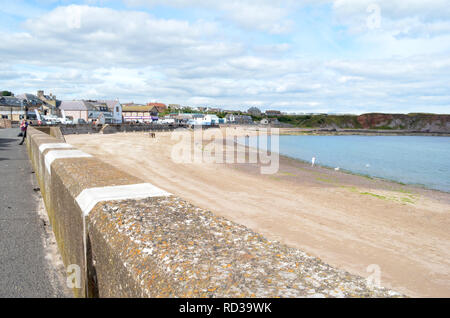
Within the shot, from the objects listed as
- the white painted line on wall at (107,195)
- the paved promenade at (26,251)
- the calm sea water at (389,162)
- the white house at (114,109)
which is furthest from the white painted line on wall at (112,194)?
the white house at (114,109)

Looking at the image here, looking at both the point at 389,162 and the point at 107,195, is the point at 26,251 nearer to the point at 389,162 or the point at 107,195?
the point at 107,195

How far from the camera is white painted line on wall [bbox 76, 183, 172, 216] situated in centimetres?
279

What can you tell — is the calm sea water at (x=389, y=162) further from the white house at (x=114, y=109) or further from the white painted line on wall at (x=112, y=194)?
the white house at (x=114, y=109)

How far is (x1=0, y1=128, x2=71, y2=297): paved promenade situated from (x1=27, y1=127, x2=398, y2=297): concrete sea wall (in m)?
0.42

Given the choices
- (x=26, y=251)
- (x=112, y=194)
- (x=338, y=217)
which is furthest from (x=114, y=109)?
(x=112, y=194)

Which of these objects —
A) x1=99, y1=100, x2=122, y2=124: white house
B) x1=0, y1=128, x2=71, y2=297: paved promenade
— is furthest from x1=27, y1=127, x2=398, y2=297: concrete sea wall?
x1=99, y1=100, x2=122, y2=124: white house

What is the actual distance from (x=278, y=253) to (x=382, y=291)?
66cm

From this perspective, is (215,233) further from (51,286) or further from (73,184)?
(51,286)

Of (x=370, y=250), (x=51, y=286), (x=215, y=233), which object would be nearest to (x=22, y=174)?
(x=51, y=286)

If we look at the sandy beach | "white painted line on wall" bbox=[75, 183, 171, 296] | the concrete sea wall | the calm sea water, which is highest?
"white painted line on wall" bbox=[75, 183, 171, 296]

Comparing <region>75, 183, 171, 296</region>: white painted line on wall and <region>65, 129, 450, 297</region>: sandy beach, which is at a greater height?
<region>75, 183, 171, 296</region>: white painted line on wall

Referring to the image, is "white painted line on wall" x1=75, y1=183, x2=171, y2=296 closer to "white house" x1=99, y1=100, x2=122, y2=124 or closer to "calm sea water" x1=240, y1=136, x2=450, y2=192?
"calm sea water" x1=240, y1=136, x2=450, y2=192

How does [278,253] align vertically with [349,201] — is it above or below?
above
